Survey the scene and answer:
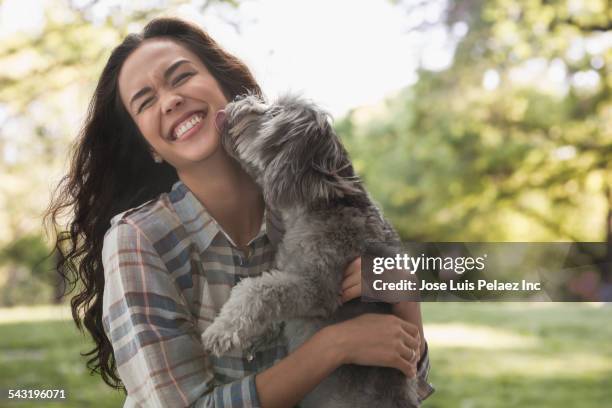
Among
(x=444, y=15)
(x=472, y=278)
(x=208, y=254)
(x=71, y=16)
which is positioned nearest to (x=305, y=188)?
(x=208, y=254)

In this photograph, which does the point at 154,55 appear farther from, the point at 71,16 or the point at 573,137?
the point at 573,137

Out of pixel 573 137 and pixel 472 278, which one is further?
pixel 573 137

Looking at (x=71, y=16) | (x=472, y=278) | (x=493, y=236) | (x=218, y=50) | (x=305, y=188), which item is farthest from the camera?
(x=493, y=236)

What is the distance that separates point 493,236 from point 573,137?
188 cm

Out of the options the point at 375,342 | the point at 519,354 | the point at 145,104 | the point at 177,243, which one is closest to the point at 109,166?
the point at 145,104

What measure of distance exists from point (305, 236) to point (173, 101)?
55 centimetres

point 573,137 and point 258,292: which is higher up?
point 258,292

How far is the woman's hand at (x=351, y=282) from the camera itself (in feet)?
6.07

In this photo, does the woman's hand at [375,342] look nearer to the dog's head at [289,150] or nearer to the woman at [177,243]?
the woman at [177,243]

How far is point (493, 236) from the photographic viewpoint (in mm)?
10227

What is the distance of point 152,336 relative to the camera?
5.56 feet

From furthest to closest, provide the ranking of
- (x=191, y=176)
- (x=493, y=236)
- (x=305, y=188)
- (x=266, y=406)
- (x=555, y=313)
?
(x=493, y=236) < (x=555, y=313) < (x=191, y=176) < (x=305, y=188) < (x=266, y=406)

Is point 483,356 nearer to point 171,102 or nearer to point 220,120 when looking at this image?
point 220,120

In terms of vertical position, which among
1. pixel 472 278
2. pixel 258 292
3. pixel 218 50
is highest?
pixel 218 50
